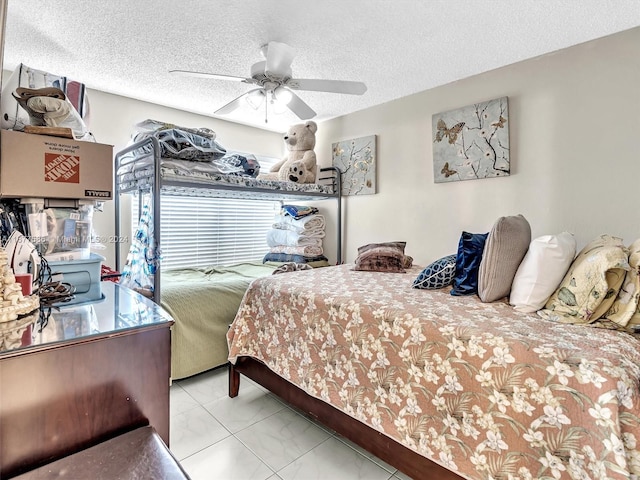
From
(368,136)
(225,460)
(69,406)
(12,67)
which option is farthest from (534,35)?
(12,67)

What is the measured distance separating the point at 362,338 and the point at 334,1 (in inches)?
63.9

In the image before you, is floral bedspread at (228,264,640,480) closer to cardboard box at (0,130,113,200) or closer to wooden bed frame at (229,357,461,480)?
wooden bed frame at (229,357,461,480)

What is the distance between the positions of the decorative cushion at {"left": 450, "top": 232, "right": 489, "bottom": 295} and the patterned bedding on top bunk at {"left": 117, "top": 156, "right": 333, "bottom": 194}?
1.63 m

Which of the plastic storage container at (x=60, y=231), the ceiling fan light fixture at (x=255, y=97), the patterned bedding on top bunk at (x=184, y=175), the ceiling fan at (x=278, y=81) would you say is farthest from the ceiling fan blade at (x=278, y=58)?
the plastic storage container at (x=60, y=231)

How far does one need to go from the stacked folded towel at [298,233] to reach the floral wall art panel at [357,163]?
0.46 m

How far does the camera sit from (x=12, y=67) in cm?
224

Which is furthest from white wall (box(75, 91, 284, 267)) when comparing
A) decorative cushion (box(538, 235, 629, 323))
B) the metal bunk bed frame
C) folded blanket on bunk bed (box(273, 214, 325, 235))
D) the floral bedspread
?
decorative cushion (box(538, 235, 629, 323))

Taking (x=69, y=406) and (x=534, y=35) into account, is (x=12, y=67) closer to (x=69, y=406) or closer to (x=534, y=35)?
(x=69, y=406)

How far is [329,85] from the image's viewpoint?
1.92 m

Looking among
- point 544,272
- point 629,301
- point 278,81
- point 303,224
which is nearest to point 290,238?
point 303,224

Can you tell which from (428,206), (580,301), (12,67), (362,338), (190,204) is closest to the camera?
(580,301)

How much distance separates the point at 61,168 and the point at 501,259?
1954 mm

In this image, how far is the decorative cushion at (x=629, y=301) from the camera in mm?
1127

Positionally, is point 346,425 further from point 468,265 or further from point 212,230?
point 212,230
